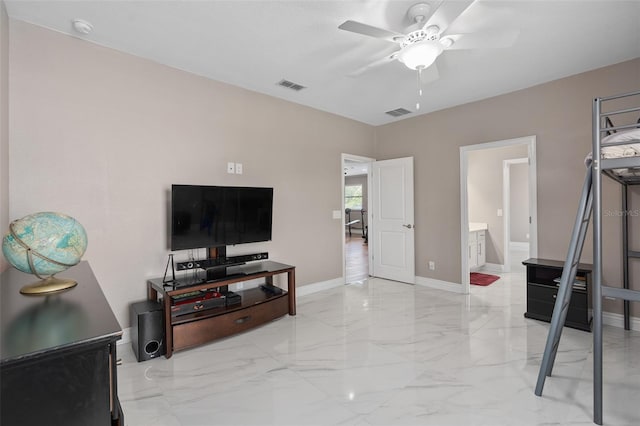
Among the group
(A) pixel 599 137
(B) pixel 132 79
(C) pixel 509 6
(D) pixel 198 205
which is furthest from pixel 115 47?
(A) pixel 599 137

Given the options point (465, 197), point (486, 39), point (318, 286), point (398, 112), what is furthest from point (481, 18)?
point (318, 286)

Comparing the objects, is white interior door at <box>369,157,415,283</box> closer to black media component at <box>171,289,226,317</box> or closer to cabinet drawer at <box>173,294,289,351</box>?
cabinet drawer at <box>173,294,289,351</box>

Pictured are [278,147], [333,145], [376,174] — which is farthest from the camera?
[376,174]

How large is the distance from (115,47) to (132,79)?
279mm

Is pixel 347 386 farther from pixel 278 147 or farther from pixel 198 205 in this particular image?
pixel 278 147

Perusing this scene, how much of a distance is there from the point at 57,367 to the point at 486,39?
3.40 meters

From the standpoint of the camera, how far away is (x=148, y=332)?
2.57 meters

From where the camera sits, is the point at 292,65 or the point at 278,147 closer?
the point at 292,65

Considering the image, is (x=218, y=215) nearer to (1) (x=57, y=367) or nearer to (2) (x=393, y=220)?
(1) (x=57, y=367)

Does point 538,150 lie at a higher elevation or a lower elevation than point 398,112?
lower

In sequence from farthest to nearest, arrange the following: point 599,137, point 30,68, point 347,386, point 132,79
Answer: point 132,79 < point 30,68 < point 347,386 < point 599,137

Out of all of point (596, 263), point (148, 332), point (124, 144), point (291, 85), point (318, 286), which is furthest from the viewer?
point (318, 286)

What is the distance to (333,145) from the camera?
480 centimetres

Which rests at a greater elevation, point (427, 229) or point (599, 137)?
point (599, 137)
